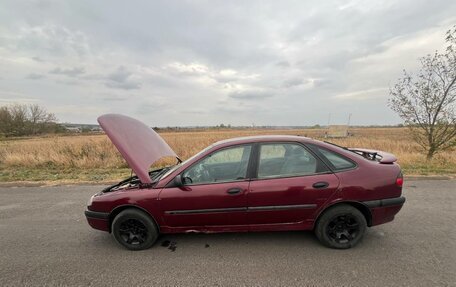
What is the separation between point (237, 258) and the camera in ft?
9.63

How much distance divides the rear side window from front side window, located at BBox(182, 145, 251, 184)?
38.2 inches

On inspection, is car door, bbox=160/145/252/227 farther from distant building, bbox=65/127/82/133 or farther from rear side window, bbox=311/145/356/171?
distant building, bbox=65/127/82/133

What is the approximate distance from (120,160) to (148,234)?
329 inches

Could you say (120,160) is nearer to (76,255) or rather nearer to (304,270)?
(76,255)

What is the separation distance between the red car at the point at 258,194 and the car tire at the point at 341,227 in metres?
0.01

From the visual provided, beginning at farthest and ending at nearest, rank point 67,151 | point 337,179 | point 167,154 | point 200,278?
point 67,151, point 167,154, point 337,179, point 200,278

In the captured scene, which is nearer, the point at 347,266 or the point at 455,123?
the point at 347,266

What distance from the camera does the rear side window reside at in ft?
10.3

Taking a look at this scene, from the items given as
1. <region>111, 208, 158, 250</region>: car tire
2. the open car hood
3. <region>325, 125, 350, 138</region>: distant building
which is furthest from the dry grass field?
<region>325, 125, 350, 138</region>: distant building

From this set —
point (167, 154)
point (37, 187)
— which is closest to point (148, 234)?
point (167, 154)

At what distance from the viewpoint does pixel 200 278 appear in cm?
258

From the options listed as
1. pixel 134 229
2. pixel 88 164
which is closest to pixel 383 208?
pixel 134 229

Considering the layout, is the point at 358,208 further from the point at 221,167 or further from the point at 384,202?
the point at 221,167

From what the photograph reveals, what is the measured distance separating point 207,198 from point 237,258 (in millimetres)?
819
